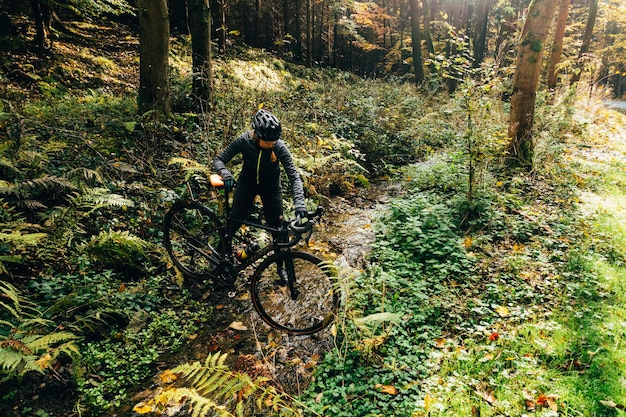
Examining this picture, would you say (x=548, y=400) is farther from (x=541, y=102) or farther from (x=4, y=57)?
(x=4, y=57)

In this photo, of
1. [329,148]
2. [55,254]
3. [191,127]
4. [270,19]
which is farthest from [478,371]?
[270,19]

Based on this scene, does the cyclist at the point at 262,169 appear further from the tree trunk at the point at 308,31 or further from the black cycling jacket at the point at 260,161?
the tree trunk at the point at 308,31

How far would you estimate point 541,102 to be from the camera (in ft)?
43.7

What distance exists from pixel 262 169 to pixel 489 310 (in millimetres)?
3588

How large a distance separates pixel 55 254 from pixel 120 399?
246 centimetres

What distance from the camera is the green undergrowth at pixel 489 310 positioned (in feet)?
10.7

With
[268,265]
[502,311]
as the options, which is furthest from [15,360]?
[502,311]

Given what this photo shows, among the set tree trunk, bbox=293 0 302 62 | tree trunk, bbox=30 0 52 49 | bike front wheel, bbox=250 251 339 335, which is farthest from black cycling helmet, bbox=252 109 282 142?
Answer: tree trunk, bbox=293 0 302 62

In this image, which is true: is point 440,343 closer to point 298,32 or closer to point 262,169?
point 262,169

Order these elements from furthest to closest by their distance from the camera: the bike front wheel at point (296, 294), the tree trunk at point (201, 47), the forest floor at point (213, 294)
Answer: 1. the tree trunk at point (201, 47)
2. the bike front wheel at point (296, 294)
3. the forest floor at point (213, 294)

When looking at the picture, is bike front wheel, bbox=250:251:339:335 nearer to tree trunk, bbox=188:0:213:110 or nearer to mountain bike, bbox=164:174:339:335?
mountain bike, bbox=164:174:339:335

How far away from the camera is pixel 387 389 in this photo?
338 cm

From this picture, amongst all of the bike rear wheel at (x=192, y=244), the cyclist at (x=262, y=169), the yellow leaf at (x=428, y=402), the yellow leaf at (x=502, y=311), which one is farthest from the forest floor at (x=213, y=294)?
the yellow leaf at (x=502, y=311)

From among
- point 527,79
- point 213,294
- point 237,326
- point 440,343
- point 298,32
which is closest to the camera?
point 440,343
